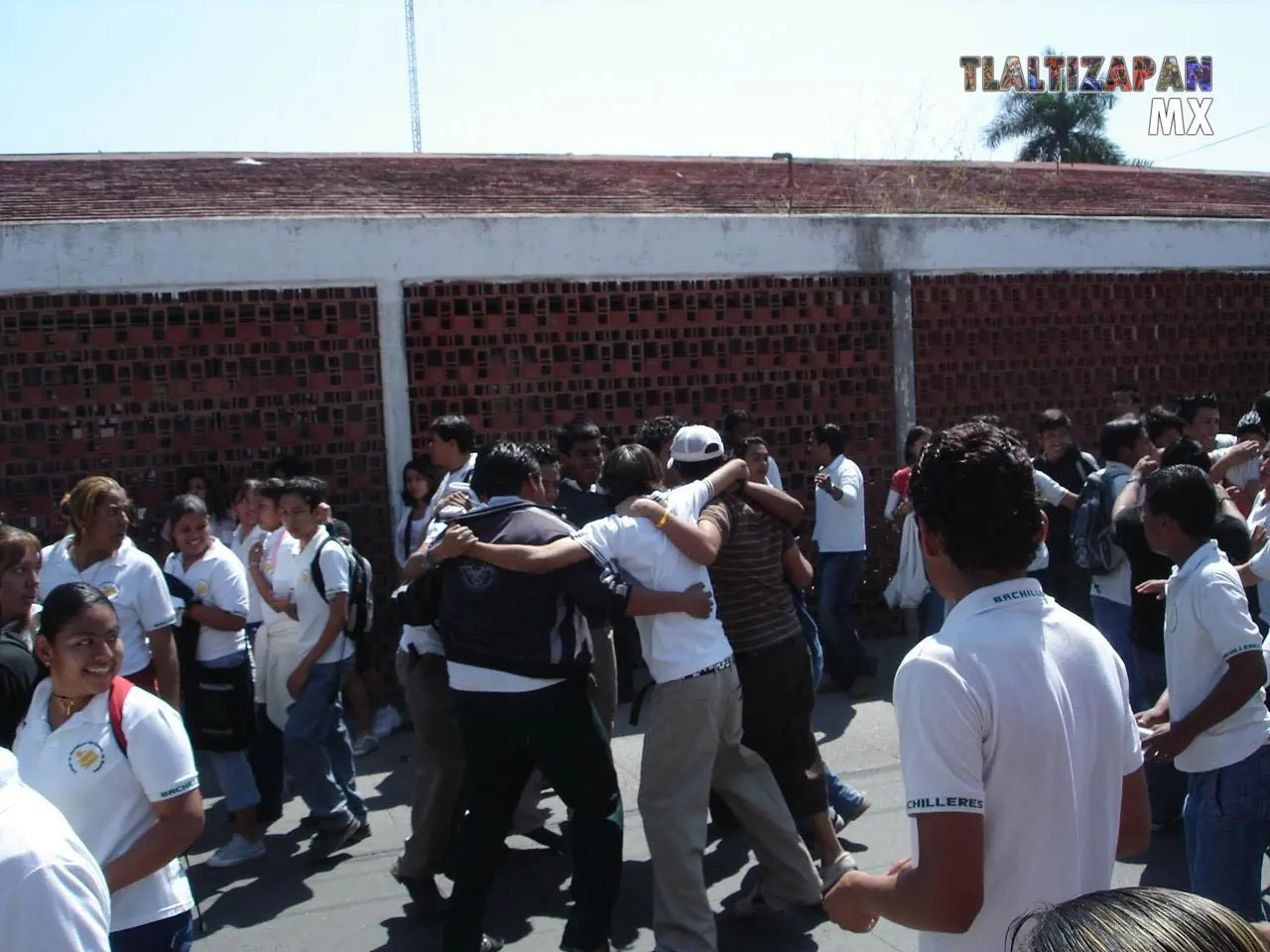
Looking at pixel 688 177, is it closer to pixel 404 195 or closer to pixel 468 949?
pixel 404 195

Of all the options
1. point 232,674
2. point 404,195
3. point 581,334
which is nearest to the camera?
point 232,674

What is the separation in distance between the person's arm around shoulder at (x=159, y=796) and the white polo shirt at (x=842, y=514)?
19.0ft

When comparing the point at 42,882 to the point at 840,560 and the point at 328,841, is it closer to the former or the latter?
the point at 328,841

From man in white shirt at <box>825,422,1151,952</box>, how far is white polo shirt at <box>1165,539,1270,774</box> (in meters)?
1.57

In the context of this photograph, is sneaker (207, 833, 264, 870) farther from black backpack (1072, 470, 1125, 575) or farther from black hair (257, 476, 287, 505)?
black backpack (1072, 470, 1125, 575)

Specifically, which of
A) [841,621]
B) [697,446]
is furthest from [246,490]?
[841,621]

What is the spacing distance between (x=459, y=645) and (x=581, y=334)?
523cm

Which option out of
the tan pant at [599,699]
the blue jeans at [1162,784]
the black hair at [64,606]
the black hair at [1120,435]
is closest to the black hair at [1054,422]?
the black hair at [1120,435]

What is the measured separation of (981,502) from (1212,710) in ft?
6.11

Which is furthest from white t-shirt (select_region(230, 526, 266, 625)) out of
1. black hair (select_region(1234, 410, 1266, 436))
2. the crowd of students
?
black hair (select_region(1234, 410, 1266, 436))

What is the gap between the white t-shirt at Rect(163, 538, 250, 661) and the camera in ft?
18.4

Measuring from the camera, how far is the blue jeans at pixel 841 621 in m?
8.34

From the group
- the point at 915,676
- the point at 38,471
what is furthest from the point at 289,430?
the point at 915,676

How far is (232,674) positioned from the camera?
569 centimetres
